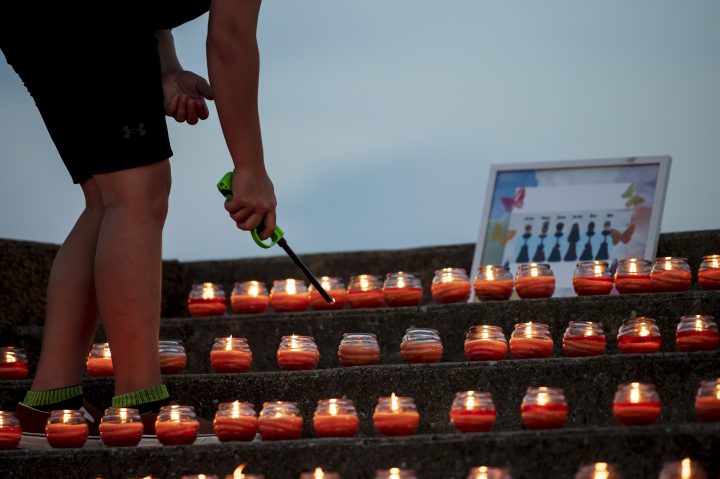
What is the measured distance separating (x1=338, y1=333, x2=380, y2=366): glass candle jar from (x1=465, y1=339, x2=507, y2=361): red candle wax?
21 cm

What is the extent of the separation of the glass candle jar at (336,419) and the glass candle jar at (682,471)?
0.60 metres

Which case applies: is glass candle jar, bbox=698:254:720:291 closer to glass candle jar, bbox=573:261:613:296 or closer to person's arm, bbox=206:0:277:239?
glass candle jar, bbox=573:261:613:296

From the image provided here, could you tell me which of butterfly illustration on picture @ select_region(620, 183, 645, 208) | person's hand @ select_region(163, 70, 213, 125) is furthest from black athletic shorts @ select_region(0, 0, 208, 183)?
butterfly illustration on picture @ select_region(620, 183, 645, 208)

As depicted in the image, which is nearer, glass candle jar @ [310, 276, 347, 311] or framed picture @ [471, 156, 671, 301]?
glass candle jar @ [310, 276, 347, 311]

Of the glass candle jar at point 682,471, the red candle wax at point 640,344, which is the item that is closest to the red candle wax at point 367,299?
the red candle wax at point 640,344

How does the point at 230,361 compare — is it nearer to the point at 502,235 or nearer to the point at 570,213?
the point at 502,235

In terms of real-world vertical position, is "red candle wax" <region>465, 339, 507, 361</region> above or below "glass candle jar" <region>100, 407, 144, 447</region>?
above

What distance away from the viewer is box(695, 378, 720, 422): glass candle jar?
7.47ft

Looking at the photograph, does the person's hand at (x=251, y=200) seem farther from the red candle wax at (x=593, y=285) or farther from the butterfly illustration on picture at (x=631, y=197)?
the butterfly illustration on picture at (x=631, y=197)

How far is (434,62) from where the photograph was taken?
14.6ft

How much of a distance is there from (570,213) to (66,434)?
1.72m

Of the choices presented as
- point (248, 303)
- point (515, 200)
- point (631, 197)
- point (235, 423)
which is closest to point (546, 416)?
point (235, 423)

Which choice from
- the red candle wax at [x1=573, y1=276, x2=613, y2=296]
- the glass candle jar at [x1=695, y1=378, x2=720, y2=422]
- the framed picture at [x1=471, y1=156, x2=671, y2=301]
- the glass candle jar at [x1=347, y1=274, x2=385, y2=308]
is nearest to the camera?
the glass candle jar at [x1=695, y1=378, x2=720, y2=422]

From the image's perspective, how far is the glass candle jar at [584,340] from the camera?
2.67 metres
